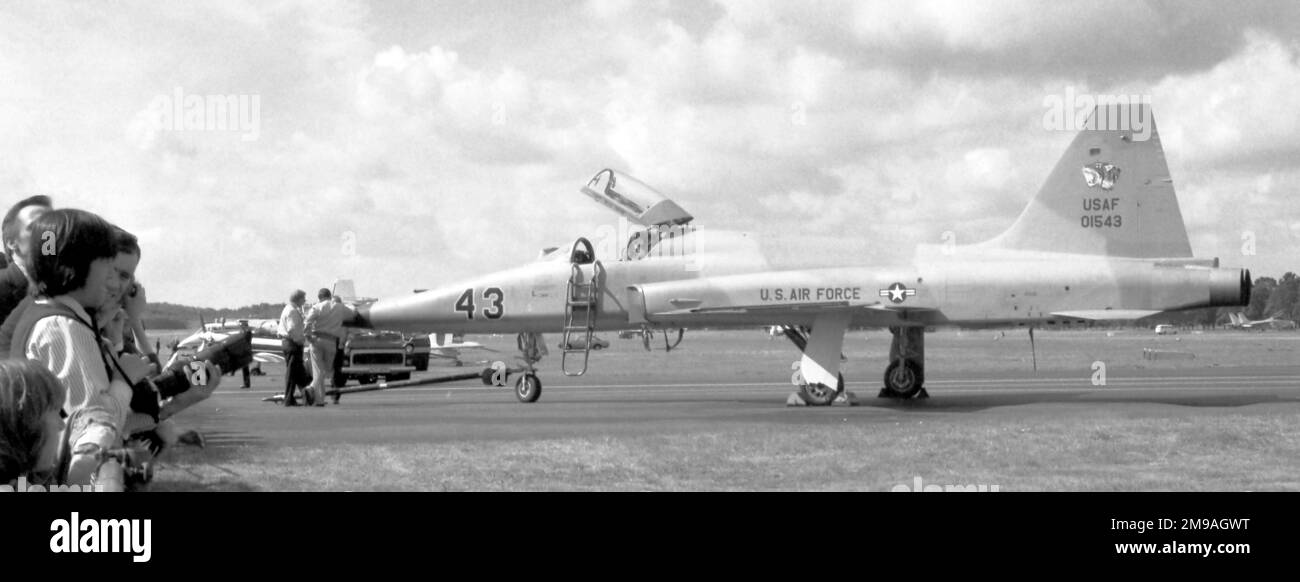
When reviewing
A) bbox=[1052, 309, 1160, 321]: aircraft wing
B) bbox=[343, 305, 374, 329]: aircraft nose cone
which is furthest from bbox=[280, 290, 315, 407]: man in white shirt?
bbox=[1052, 309, 1160, 321]: aircraft wing

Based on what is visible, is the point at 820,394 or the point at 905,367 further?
the point at 905,367

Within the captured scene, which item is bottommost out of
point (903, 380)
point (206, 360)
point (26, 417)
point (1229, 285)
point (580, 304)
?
point (903, 380)

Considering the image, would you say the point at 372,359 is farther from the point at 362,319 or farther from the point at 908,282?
the point at 908,282

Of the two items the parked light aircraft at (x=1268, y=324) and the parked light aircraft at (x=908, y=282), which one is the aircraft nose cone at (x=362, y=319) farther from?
the parked light aircraft at (x=1268, y=324)

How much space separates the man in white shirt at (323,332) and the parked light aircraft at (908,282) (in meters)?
1.16

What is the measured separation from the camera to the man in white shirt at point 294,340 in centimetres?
1667

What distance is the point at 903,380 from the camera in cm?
1661

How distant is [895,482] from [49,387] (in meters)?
6.18

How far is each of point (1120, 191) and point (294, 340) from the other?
13068 mm

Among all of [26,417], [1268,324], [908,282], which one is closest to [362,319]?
[908,282]
